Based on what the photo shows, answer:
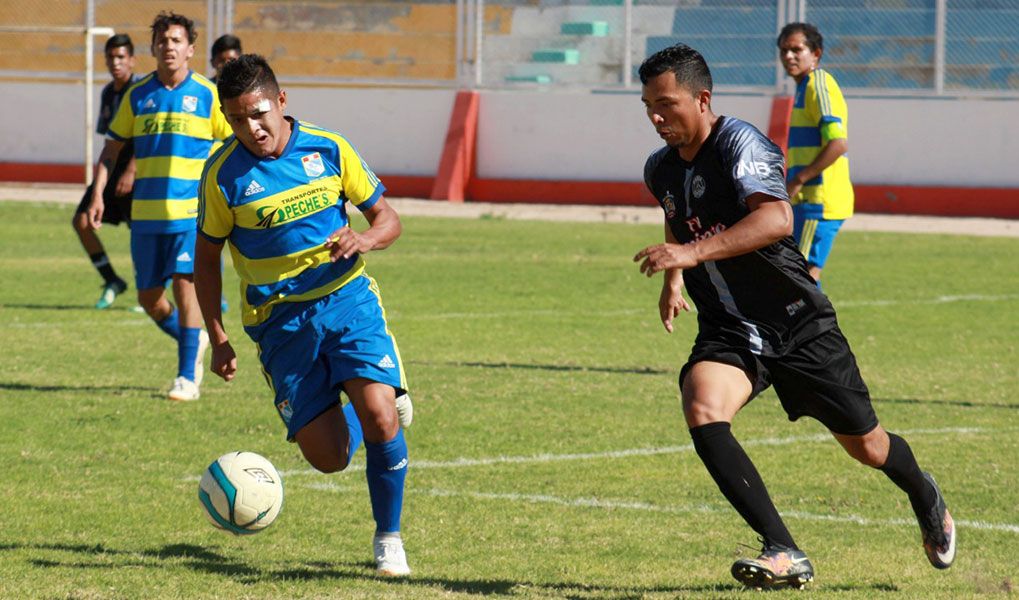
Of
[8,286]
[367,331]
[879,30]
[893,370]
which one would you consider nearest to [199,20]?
[879,30]

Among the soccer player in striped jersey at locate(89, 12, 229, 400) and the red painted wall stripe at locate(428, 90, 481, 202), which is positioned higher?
the soccer player in striped jersey at locate(89, 12, 229, 400)

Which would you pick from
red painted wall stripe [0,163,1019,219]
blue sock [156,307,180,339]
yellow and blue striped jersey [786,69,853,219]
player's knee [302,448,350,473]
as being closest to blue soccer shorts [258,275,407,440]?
player's knee [302,448,350,473]

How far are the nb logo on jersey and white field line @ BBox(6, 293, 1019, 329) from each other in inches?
288

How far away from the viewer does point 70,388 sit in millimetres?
8883

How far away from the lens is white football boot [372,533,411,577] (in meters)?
5.13

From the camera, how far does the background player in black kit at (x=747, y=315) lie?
4820 mm

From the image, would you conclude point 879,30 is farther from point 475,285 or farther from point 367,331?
point 367,331

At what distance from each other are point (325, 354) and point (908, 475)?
80.4 inches

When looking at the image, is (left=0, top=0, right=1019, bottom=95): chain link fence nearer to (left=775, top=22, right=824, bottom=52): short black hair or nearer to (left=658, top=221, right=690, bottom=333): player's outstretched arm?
(left=775, top=22, right=824, bottom=52): short black hair

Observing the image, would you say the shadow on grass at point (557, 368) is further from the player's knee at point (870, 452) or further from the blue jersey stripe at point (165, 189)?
the player's knee at point (870, 452)

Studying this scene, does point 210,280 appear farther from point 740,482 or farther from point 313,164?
point 740,482

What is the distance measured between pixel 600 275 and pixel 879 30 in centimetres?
1163

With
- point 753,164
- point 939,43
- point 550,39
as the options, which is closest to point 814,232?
point 753,164

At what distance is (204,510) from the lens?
531 centimetres
